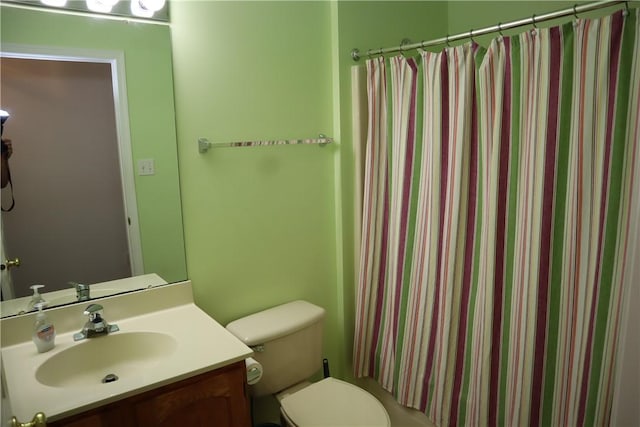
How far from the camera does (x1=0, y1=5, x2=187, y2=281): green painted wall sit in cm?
146

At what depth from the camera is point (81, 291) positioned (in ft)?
4.96

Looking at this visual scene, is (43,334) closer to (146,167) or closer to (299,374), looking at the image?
(146,167)

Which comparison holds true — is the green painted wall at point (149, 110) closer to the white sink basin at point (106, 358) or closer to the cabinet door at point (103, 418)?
the white sink basin at point (106, 358)

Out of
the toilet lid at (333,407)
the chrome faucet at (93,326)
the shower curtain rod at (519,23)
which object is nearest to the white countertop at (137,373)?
the chrome faucet at (93,326)

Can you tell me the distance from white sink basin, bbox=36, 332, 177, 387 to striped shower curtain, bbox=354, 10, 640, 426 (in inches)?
39.7

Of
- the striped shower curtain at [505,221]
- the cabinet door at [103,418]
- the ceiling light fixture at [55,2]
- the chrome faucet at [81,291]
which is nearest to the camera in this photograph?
the cabinet door at [103,418]

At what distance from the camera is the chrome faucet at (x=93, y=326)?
4.66 feet

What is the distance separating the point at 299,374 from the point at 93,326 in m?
0.87

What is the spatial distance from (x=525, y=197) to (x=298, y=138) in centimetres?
101

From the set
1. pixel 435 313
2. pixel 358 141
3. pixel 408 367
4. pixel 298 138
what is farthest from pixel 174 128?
pixel 408 367

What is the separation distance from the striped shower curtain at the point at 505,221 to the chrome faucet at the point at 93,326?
3.75 ft

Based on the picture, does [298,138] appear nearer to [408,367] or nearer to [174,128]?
[174,128]

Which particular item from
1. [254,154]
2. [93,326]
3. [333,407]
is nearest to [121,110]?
[254,154]

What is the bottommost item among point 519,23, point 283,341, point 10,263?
point 283,341
